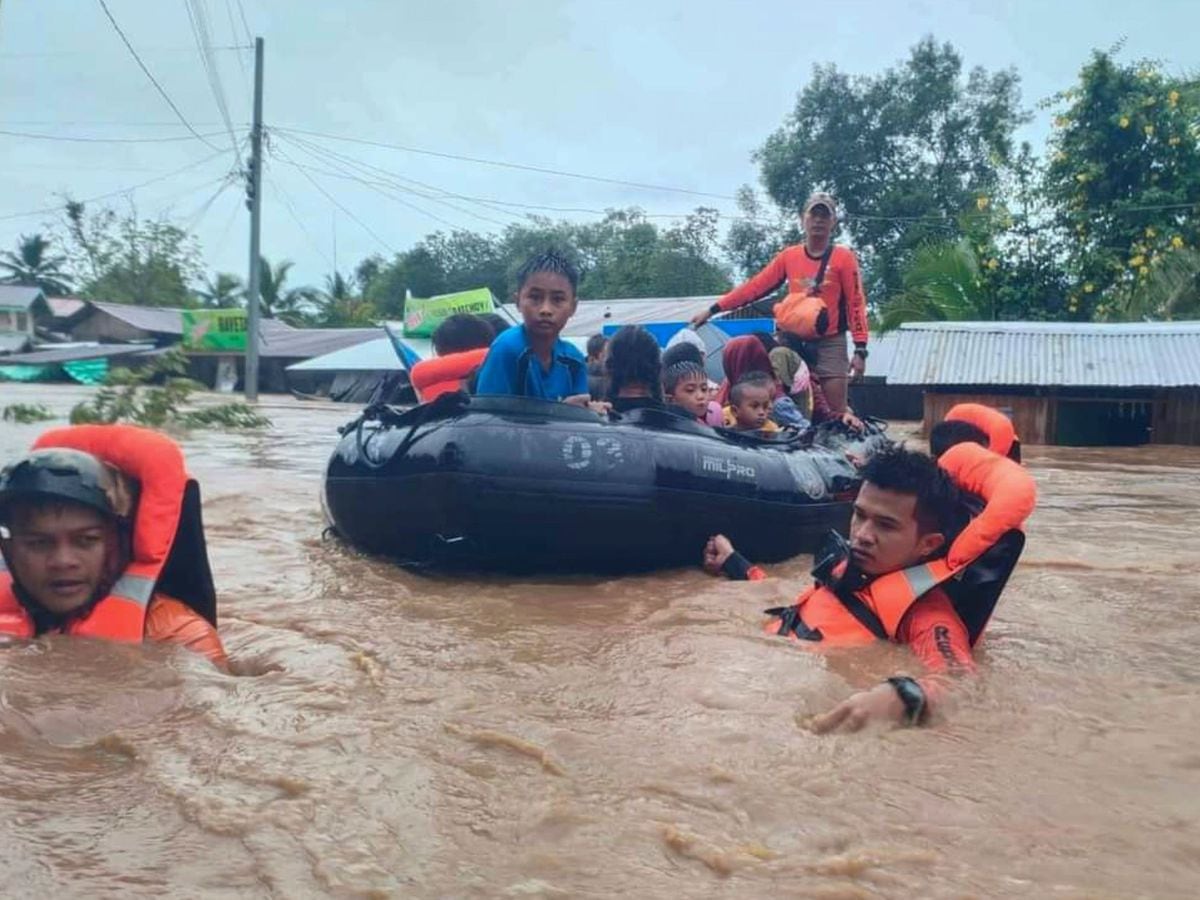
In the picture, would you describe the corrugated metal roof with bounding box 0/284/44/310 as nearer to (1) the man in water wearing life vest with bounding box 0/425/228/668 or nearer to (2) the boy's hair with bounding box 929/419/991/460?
(1) the man in water wearing life vest with bounding box 0/425/228/668

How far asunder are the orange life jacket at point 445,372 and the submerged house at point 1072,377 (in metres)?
12.3

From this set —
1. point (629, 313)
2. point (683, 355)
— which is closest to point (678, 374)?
point (683, 355)

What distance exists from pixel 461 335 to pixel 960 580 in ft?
11.0

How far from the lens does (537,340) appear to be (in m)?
4.99

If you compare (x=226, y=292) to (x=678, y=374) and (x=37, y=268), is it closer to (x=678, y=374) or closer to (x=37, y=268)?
(x=37, y=268)

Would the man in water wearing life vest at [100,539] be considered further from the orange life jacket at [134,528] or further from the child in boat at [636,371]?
the child in boat at [636,371]

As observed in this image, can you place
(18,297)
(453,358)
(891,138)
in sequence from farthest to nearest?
(18,297) → (891,138) → (453,358)

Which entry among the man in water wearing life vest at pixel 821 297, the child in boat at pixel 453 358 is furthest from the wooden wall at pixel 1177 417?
the child in boat at pixel 453 358

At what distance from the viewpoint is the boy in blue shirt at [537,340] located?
16.0 feet

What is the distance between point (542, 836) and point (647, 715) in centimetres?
80

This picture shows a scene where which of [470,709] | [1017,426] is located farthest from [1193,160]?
[470,709]

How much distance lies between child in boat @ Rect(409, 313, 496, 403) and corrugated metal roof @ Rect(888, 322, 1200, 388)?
11876 mm

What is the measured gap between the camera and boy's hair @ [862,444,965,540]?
11.3 feet

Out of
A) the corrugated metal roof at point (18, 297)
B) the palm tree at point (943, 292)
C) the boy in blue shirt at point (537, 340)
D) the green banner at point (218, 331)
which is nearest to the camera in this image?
the boy in blue shirt at point (537, 340)
